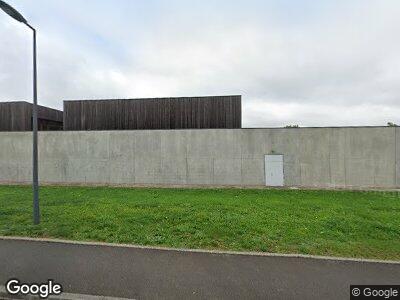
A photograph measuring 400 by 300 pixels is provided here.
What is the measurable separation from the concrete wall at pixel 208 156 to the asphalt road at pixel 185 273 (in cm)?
1062

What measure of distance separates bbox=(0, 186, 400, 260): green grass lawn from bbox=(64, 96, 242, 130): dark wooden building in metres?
8.00

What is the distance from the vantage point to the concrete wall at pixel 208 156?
1487 centimetres

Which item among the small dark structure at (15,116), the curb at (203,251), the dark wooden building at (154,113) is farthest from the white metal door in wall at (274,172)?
the small dark structure at (15,116)

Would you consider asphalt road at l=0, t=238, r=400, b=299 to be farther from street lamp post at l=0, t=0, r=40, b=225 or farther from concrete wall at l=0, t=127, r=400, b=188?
concrete wall at l=0, t=127, r=400, b=188

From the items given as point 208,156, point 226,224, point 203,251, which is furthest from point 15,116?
point 203,251

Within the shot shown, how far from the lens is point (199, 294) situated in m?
3.79

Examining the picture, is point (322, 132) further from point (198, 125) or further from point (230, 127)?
point (198, 125)

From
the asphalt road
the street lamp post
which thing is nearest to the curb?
the asphalt road

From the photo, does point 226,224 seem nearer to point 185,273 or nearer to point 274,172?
point 185,273

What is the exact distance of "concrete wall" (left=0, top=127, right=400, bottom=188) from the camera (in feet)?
48.8

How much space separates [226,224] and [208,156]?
898 cm

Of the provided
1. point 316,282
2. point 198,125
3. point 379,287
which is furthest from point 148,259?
point 198,125

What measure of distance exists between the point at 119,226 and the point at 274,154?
10842 millimetres

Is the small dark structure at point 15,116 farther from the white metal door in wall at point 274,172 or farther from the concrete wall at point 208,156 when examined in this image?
the white metal door in wall at point 274,172
